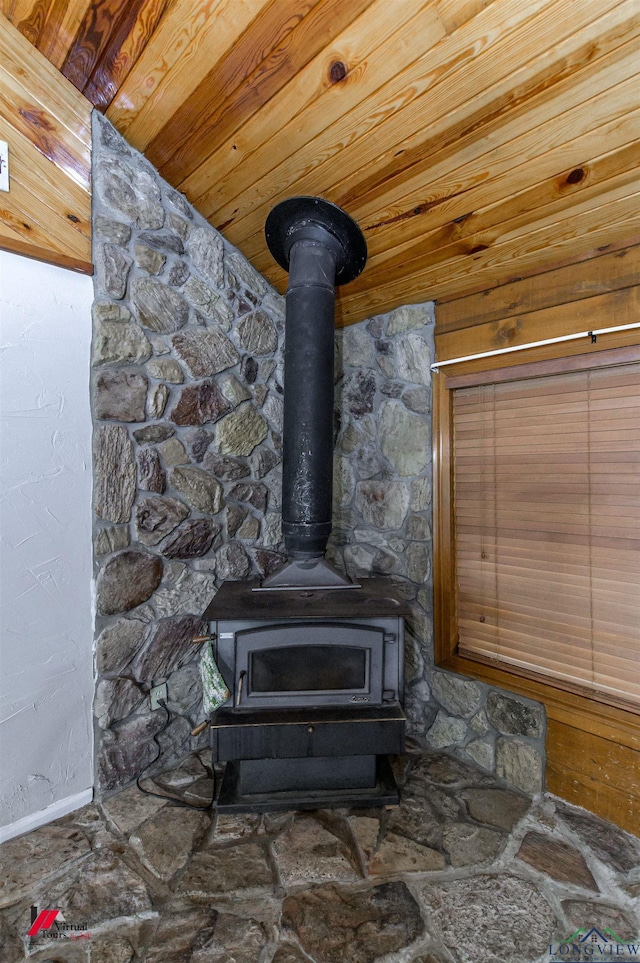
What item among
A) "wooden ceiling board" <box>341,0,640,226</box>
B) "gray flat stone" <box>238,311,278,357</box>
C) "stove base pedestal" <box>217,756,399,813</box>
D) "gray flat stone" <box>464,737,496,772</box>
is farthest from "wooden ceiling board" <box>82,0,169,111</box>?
"gray flat stone" <box>464,737,496,772</box>

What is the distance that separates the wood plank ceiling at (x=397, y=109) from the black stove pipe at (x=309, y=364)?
141mm

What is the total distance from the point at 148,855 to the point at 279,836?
43 cm

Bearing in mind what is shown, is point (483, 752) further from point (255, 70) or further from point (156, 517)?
point (255, 70)

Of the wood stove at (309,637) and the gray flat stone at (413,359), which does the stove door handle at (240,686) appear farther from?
the gray flat stone at (413,359)

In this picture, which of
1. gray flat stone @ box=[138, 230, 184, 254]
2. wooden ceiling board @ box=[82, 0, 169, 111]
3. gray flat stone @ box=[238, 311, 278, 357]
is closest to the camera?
wooden ceiling board @ box=[82, 0, 169, 111]

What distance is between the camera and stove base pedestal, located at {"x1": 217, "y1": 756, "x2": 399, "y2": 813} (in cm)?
166

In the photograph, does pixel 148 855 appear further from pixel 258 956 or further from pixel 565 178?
pixel 565 178

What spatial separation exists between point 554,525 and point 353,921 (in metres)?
1.48

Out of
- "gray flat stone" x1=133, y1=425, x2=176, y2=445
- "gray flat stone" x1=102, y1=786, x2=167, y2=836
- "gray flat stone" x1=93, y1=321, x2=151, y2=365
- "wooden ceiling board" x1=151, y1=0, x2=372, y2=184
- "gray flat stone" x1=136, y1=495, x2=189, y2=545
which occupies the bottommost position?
"gray flat stone" x1=102, y1=786, x2=167, y2=836

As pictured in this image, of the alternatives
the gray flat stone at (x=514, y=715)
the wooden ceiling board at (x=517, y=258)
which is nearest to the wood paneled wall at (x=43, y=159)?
the wooden ceiling board at (x=517, y=258)

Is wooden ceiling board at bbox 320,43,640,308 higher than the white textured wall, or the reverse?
wooden ceiling board at bbox 320,43,640,308

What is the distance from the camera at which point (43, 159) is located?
5.25 ft

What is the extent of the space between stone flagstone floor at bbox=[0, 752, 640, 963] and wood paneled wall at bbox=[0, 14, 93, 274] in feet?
6.72

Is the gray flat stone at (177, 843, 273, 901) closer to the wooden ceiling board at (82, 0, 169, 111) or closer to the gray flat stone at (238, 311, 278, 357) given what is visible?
the gray flat stone at (238, 311, 278, 357)
